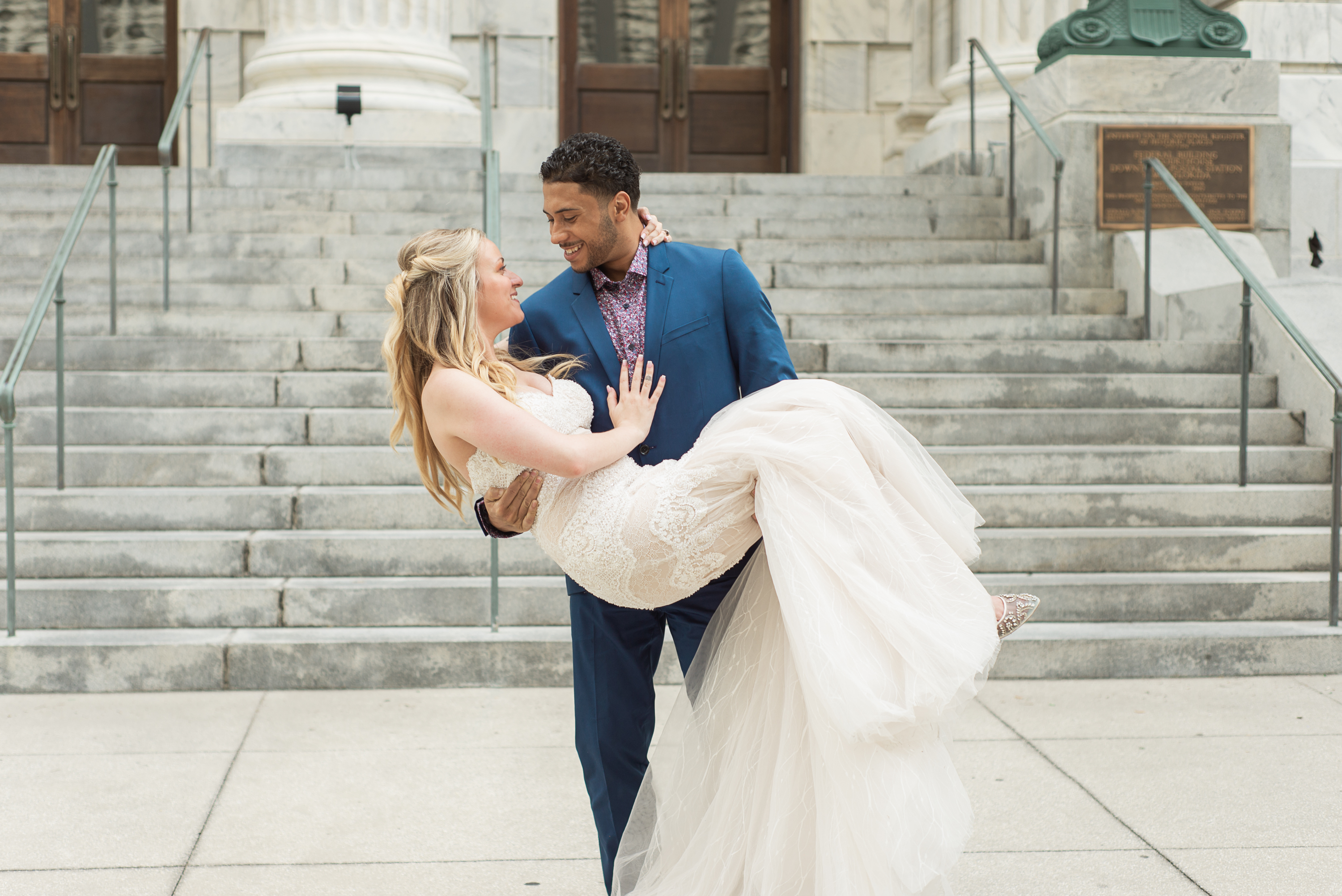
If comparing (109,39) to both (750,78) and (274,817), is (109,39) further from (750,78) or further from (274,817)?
(274,817)

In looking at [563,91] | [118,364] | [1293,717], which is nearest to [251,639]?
[118,364]

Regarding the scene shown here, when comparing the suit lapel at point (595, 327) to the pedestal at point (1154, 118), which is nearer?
the suit lapel at point (595, 327)

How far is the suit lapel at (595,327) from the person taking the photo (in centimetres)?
292

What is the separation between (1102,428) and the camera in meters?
6.97

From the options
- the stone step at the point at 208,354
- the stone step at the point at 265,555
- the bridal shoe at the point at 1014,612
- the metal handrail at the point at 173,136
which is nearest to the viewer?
the bridal shoe at the point at 1014,612

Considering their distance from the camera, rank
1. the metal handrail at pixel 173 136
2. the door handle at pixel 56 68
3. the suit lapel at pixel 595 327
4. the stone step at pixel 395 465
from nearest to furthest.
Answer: the suit lapel at pixel 595 327
the stone step at pixel 395 465
the metal handrail at pixel 173 136
the door handle at pixel 56 68

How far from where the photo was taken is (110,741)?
4.63m

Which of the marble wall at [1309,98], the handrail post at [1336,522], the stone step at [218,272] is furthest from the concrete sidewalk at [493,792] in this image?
the marble wall at [1309,98]

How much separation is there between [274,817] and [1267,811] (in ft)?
10.3

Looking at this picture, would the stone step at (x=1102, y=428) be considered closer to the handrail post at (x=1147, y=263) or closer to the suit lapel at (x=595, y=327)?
the handrail post at (x=1147, y=263)

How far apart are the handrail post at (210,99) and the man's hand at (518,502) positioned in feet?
28.0

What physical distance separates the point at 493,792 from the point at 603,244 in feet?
7.06

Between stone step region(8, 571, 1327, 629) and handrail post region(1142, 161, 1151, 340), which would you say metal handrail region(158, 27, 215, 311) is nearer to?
stone step region(8, 571, 1327, 629)

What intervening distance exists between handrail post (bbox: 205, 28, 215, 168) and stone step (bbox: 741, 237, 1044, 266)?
16.0ft
